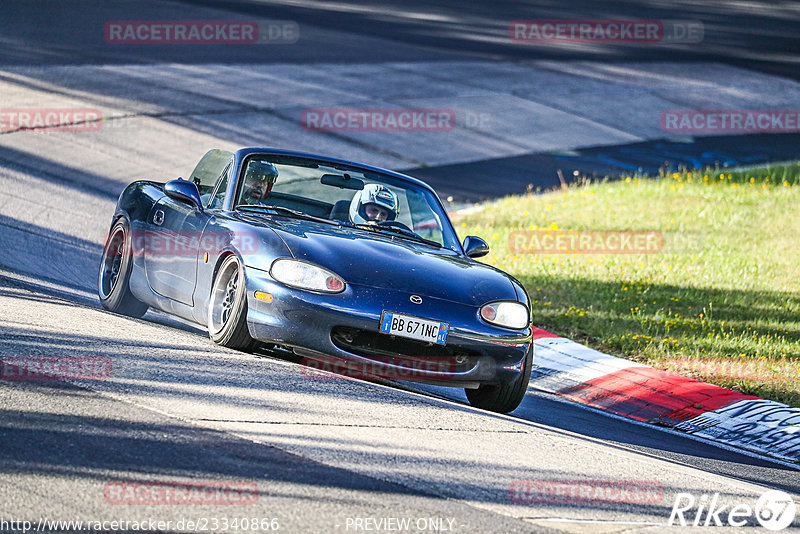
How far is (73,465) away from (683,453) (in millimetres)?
4194

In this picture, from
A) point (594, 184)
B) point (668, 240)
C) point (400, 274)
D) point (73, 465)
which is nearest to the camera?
point (73, 465)

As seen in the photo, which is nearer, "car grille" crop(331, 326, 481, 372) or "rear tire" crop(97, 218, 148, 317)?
"car grille" crop(331, 326, 481, 372)

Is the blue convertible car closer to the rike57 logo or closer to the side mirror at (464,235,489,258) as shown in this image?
the side mirror at (464,235,489,258)

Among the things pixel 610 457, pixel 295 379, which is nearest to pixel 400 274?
pixel 295 379

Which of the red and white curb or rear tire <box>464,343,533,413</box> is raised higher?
rear tire <box>464,343,533,413</box>

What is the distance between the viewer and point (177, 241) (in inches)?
323

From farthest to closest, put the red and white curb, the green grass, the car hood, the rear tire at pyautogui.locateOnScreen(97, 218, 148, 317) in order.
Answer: the green grass → the rear tire at pyautogui.locateOnScreen(97, 218, 148, 317) → the red and white curb → the car hood

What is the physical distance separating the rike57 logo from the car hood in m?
2.07

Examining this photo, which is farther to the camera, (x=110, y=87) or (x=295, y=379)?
(x=110, y=87)

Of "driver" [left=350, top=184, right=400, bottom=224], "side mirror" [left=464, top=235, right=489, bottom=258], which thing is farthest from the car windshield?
"side mirror" [left=464, top=235, right=489, bottom=258]

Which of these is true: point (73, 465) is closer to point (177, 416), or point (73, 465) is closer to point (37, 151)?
point (177, 416)

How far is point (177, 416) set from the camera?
18.0 ft

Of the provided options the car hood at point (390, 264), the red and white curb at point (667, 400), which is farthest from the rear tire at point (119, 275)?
the red and white curb at point (667, 400)

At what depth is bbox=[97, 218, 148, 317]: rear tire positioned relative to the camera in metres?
8.83
